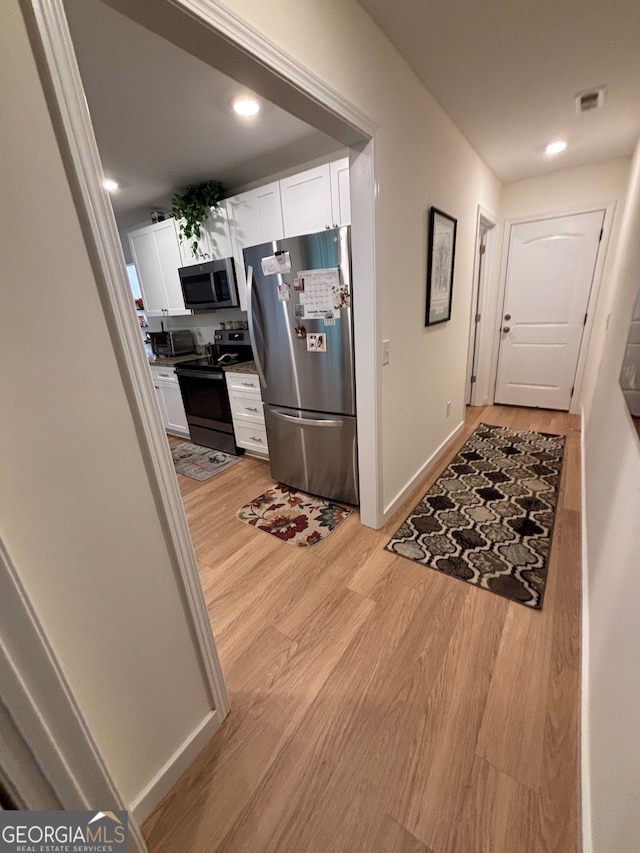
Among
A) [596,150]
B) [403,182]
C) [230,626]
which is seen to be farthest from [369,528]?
[596,150]

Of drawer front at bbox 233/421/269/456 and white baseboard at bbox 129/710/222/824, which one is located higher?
drawer front at bbox 233/421/269/456

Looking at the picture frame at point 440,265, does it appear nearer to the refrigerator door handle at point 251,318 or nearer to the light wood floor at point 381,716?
the refrigerator door handle at point 251,318

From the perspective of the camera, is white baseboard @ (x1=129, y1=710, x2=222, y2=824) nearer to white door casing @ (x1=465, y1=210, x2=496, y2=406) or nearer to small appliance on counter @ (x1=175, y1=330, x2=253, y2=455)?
small appliance on counter @ (x1=175, y1=330, x2=253, y2=455)

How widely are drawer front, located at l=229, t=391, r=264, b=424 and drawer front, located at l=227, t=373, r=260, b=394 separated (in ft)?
0.17

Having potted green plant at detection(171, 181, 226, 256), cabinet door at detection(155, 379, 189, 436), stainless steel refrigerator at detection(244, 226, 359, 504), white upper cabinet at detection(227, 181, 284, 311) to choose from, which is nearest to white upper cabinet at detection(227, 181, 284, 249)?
white upper cabinet at detection(227, 181, 284, 311)

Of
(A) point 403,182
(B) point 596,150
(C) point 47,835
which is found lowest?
(C) point 47,835

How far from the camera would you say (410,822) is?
3.03 ft

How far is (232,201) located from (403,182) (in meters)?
1.61

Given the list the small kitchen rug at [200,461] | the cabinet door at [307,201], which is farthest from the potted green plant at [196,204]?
the small kitchen rug at [200,461]

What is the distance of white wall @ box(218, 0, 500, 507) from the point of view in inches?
45.9

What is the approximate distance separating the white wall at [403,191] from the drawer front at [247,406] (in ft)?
3.99

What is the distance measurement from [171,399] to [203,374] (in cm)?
73

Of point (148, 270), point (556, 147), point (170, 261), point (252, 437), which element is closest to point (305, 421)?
point (252, 437)

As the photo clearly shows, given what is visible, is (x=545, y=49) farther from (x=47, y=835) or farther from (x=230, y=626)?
(x=47, y=835)
